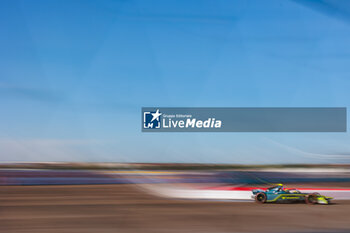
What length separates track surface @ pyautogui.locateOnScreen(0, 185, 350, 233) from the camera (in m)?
7.81

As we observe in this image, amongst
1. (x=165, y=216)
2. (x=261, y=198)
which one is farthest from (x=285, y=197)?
(x=165, y=216)

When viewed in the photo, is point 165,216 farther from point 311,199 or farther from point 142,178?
point 142,178

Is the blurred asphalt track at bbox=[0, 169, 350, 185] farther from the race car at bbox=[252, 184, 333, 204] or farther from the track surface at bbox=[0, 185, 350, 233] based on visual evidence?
the track surface at bbox=[0, 185, 350, 233]

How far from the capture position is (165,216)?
9430 mm

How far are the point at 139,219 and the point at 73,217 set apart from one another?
179 cm

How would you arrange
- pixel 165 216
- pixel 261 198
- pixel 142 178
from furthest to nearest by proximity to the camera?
1. pixel 142 178
2. pixel 261 198
3. pixel 165 216

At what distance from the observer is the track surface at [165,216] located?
781 centimetres

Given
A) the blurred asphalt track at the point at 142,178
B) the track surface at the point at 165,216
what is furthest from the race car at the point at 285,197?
the blurred asphalt track at the point at 142,178

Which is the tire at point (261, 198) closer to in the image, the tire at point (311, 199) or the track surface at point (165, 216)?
the track surface at point (165, 216)

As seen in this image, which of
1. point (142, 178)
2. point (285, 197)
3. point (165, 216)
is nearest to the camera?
point (165, 216)

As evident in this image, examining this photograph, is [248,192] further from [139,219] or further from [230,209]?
[139,219]

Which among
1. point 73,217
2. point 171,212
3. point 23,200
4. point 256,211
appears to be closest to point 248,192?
point 256,211

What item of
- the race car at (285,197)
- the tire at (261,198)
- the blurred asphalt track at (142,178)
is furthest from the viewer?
the blurred asphalt track at (142,178)

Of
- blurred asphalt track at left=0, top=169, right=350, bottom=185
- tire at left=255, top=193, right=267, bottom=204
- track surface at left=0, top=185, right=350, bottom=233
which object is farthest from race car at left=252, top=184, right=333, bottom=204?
blurred asphalt track at left=0, top=169, right=350, bottom=185
